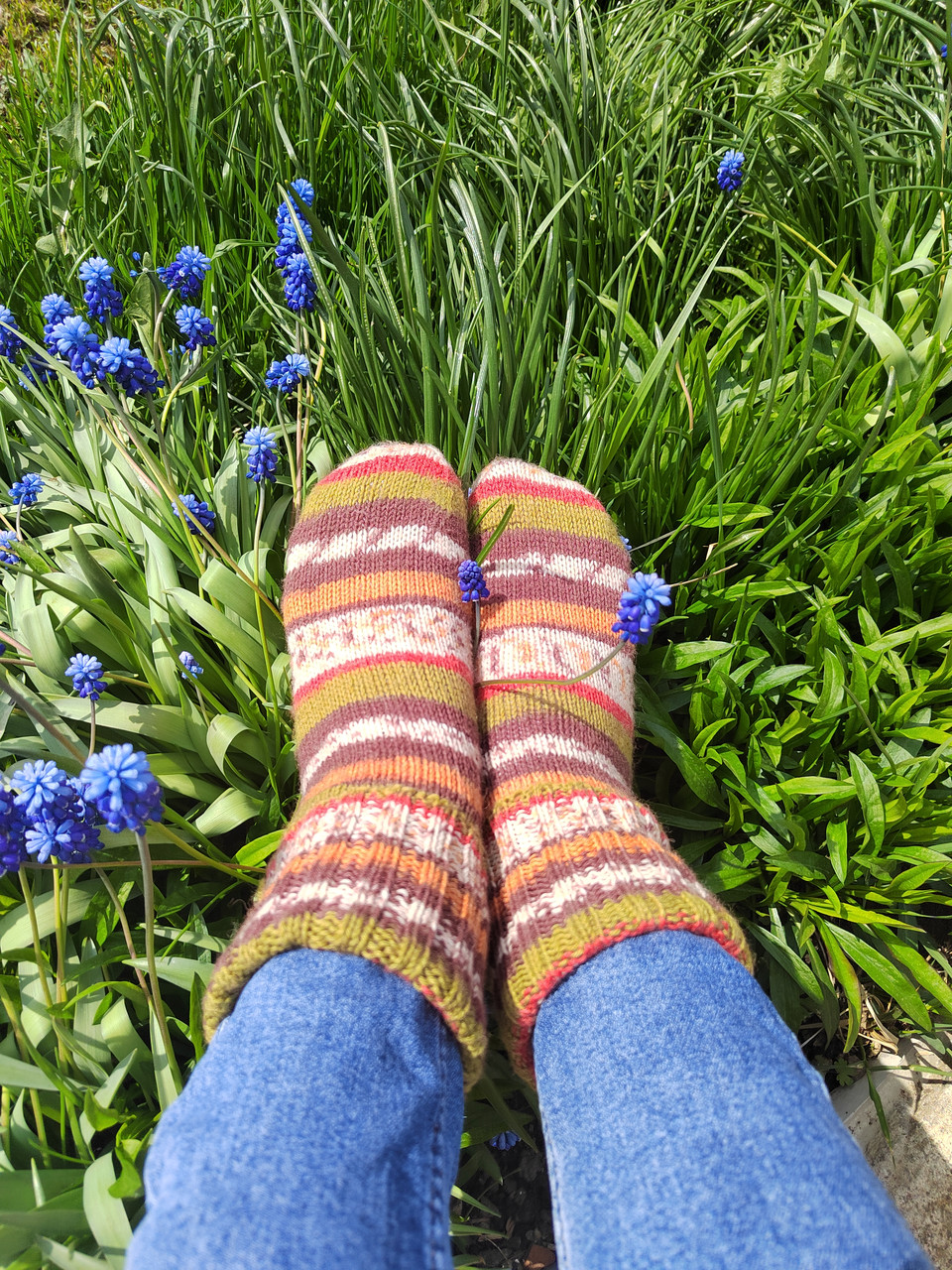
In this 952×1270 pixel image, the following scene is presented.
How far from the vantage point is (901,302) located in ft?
4.09

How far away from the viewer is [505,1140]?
853 millimetres

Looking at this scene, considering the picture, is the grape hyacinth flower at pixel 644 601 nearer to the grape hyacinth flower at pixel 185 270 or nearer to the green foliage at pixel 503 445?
the green foliage at pixel 503 445

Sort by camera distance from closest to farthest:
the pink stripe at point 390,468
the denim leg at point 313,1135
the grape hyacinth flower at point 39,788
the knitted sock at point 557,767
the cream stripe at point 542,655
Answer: the denim leg at point 313,1135 < the grape hyacinth flower at point 39,788 < the knitted sock at point 557,767 < the cream stripe at point 542,655 < the pink stripe at point 390,468

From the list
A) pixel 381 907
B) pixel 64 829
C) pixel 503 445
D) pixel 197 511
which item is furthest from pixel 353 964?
pixel 503 445

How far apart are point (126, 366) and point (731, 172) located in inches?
39.4

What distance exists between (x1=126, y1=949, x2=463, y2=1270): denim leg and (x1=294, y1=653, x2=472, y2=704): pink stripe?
16.2 inches

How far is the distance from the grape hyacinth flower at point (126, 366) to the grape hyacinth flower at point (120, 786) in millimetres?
556

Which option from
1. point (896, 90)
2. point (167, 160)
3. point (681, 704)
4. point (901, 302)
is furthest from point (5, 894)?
point (896, 90)

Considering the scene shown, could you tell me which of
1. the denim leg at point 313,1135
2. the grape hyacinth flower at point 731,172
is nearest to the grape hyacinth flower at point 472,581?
the denim leg at point 313,1135

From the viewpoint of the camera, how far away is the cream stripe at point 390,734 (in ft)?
3.04

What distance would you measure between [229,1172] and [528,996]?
32 cm

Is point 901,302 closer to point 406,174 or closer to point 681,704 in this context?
point 681,704

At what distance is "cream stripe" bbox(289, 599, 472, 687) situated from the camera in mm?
1052

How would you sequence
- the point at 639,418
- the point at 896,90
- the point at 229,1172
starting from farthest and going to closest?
the point at 896,90 < the point at 639,418 < the point at 229,1172
